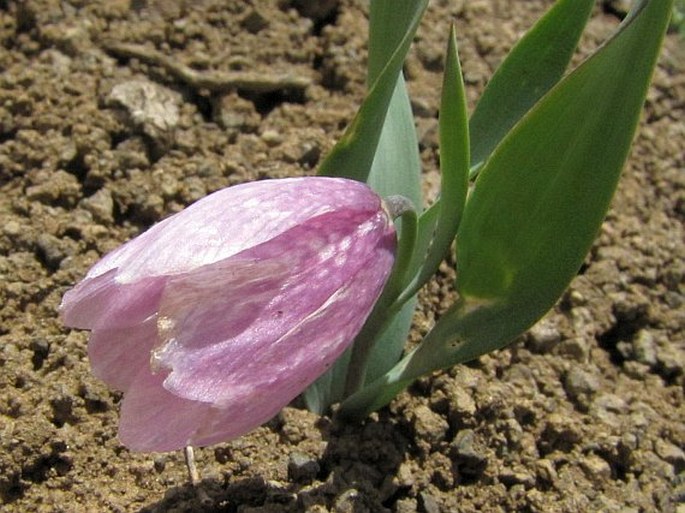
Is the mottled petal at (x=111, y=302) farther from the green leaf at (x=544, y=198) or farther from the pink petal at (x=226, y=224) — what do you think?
the green leaf at (x=544, y=198)

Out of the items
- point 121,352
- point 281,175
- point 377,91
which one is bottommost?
point 281,175

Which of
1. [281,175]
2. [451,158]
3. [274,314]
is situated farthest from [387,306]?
[281,175]

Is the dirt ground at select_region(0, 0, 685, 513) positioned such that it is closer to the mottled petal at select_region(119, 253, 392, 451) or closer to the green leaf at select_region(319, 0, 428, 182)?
the mottled petal at select_region(119, 253, 392, 451)

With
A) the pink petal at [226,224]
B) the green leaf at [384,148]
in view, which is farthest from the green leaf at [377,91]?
the pink petal at [226,224]

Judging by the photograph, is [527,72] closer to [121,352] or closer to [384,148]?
[384,148]

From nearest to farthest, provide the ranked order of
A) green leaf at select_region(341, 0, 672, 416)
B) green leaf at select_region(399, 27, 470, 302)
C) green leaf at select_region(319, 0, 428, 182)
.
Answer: green leaf at select_region(341, 0, 672, 416), green leaf at select_region(399, 27, 470, 302), green leaf at select_region(319, 0, 428, 182)

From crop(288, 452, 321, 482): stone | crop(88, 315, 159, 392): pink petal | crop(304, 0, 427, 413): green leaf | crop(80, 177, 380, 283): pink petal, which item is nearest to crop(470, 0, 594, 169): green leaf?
crop(304, 0, 427, 413): green leaf
